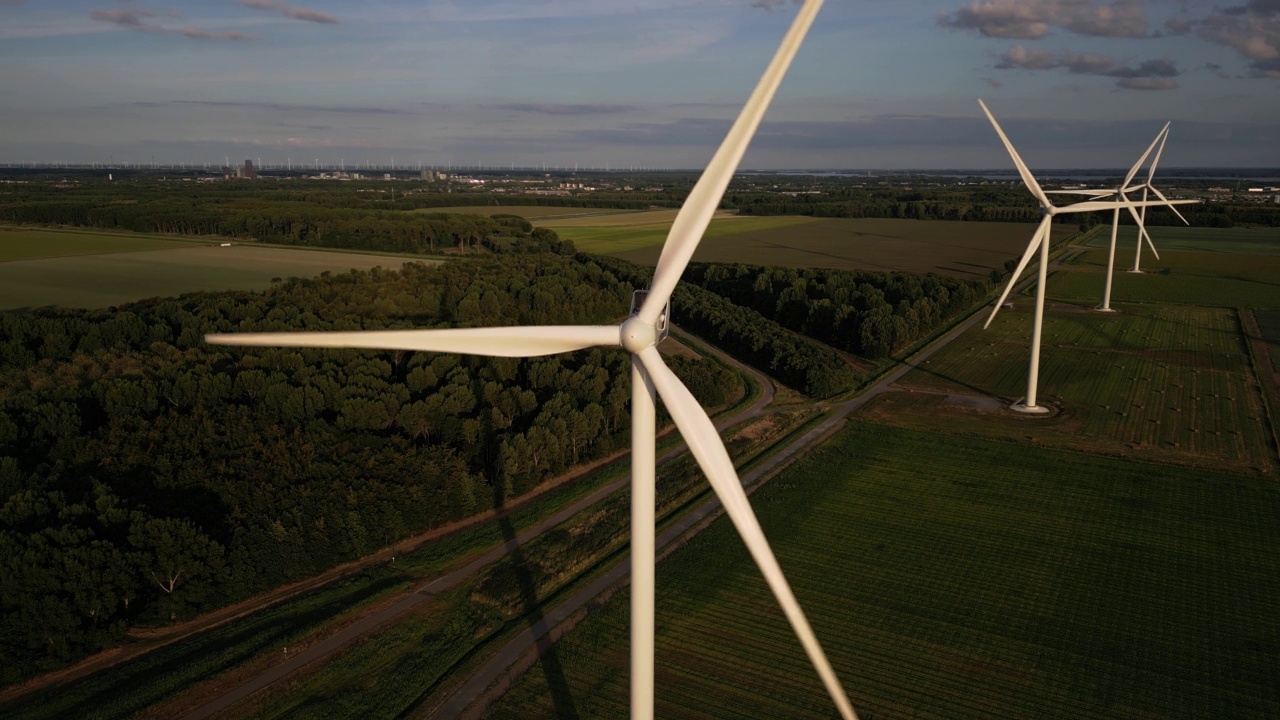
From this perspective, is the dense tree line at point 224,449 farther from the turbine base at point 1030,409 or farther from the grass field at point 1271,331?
the grass field at point 1271,331

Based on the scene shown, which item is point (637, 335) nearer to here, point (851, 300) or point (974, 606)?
point (974, 606)

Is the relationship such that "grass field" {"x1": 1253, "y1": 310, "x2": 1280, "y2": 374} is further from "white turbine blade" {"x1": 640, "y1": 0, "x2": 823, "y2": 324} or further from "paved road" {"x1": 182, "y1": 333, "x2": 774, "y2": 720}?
"white turbine blade" {"x1": 640, "y1": 0, "x2": 823, "y2": 324}

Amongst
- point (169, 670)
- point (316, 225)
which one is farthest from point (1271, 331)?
point (316, 225)

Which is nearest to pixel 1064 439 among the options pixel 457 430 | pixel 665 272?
pixel 457 430

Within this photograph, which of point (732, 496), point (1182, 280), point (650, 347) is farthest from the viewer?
point (1182, 280)

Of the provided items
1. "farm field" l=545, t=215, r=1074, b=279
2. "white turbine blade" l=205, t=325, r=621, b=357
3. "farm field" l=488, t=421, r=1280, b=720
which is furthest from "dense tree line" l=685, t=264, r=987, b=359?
"white turbine blade" l=205, t=325, r=621, b=357

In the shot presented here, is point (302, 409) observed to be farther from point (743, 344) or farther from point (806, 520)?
point (743, 344)
